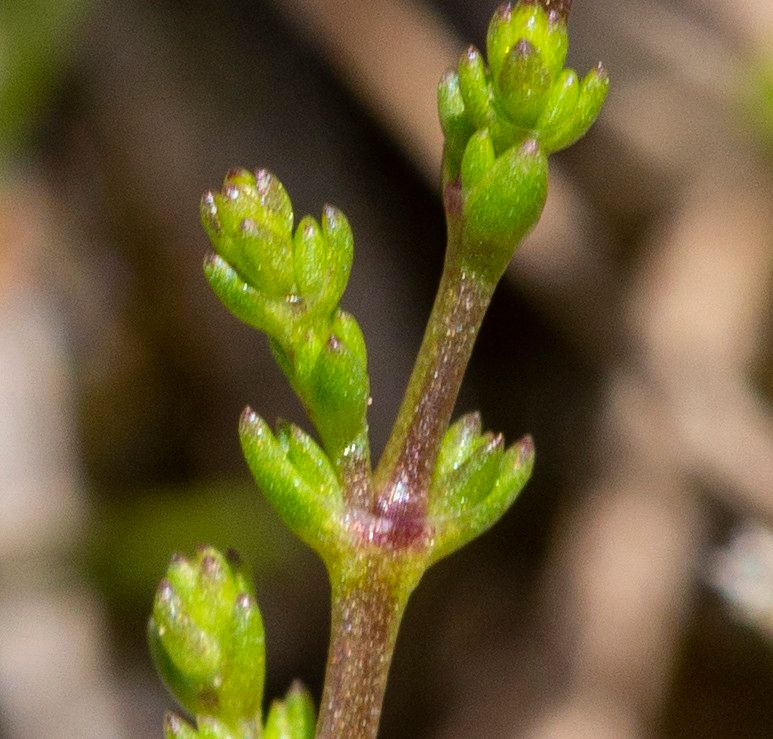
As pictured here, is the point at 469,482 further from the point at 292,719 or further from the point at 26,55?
the point at 26,55

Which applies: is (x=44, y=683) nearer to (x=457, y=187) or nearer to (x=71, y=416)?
(x=71, y=416)

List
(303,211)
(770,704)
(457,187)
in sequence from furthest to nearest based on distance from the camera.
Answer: (303,211) < (770,704) < (457,187)

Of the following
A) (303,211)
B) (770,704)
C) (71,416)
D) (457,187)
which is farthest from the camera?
(303,211)

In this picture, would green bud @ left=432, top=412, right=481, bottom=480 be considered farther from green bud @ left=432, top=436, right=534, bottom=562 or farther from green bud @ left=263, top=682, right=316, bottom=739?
green bud @ left=263, top=682, right=316, bottom=739

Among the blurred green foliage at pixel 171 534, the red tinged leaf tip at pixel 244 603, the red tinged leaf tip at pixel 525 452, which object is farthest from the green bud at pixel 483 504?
the blurred green foliage at pixel 171 534

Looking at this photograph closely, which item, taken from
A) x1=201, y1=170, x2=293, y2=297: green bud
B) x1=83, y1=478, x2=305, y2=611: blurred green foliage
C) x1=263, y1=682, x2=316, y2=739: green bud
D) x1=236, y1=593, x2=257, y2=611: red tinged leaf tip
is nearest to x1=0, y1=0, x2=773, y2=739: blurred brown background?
x1=83, y1=478, x2=305, y2=611: blurred green foliage

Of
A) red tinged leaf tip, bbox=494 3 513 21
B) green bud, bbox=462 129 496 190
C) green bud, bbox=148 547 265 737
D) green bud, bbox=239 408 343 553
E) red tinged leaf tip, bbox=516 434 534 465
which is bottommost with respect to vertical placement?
green bud, bbox=148 547 265 737

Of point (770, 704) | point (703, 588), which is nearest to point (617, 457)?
point (703, 588)

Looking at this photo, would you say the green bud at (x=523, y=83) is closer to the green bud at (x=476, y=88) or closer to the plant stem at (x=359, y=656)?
the green bud at (x=476, y=88)
